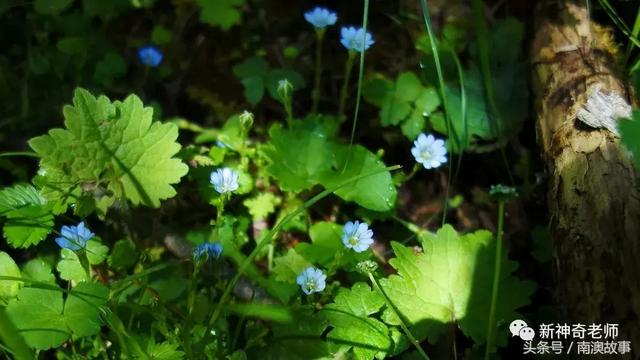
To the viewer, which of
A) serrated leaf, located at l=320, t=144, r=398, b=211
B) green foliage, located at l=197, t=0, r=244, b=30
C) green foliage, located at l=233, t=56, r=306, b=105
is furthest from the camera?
green foliage, located at l=197, t=0, r=244, b=30

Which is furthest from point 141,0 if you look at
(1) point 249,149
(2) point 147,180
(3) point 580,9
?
(3) point 580,9

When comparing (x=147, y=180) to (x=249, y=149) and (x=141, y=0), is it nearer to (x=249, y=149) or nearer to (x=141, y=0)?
(x=249, y=149)

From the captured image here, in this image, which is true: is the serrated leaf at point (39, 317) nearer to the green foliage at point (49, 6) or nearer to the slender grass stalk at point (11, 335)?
the slender grass stalk at point (11, 335)

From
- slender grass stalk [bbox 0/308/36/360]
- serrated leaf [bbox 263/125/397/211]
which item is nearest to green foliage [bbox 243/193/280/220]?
serrated leaf [bbox 263/125/397/211]

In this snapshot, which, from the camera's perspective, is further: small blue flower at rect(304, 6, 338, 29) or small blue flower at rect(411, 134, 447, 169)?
small blue flower at rect(304, 6, 338, 29)

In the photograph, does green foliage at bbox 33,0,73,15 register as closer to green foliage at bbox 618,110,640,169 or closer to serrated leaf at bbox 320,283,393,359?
serrated leaf at bbox 320,283,393,359
